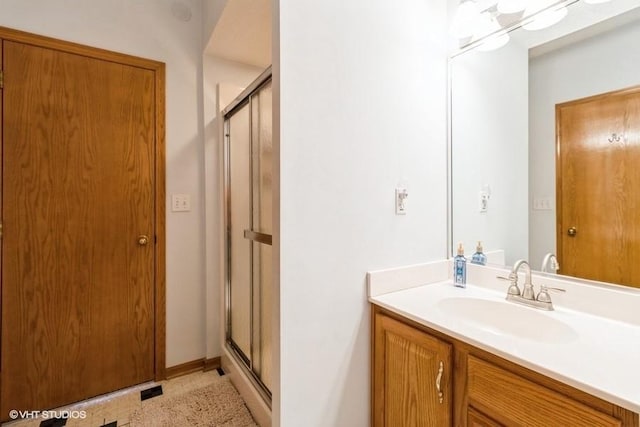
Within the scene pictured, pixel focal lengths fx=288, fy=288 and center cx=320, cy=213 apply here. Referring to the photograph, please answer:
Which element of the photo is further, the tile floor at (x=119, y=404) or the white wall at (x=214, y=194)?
the white wall at (x=214, y=194)

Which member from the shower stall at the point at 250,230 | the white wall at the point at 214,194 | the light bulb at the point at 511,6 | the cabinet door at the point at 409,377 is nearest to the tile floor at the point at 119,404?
the white wall at the point at 214,194

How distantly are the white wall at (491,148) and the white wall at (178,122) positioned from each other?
5.61 ft

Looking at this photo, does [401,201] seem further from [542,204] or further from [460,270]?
[542,204]

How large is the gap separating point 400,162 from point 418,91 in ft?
1.29

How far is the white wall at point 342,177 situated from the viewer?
109cm

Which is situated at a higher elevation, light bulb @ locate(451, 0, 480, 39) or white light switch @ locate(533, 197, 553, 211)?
light bulb @ locate(451, 0, 480, 39)

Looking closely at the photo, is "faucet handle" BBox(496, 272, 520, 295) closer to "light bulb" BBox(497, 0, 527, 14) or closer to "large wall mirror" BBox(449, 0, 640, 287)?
"large wall mirror" BBox(449, 0, 640, 287)

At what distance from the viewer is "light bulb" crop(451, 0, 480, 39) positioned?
1.45m

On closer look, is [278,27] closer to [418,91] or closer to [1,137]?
[418,91]

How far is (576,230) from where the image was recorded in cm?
120

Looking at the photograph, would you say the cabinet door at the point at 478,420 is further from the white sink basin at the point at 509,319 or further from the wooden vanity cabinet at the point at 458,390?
the white sink basin at the point at 509,319

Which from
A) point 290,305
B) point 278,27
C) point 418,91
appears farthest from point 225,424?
point 418,91

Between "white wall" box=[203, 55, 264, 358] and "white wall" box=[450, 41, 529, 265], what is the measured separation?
157cm

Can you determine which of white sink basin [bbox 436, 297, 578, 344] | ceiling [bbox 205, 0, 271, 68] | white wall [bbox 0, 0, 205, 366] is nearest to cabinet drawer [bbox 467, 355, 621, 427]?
white sink basin [bbox 436, 297, 578, 344]
